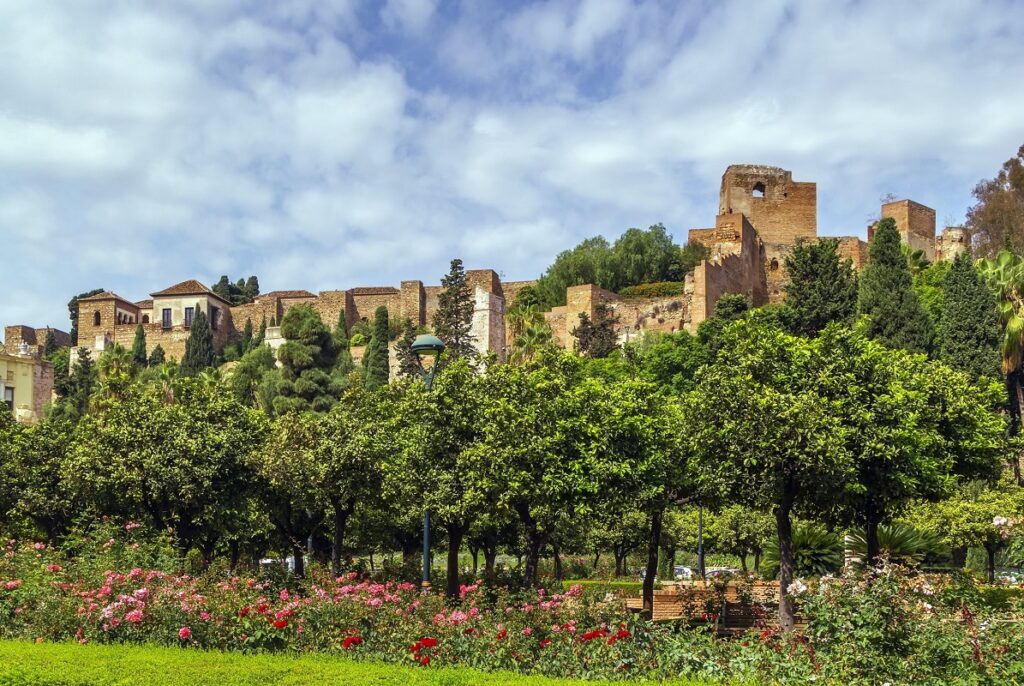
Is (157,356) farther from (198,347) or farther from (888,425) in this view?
(888,425)

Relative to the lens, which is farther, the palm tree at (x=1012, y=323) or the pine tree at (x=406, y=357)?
the pine tree at (x=406, y=357)

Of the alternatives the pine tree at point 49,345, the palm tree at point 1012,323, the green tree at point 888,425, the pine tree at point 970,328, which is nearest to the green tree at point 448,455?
the green tree at point 888,425

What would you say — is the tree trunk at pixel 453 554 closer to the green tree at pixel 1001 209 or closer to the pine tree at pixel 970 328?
the pine tree at pixel 970 328

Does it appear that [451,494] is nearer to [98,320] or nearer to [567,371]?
[567,371]

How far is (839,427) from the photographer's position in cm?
1578

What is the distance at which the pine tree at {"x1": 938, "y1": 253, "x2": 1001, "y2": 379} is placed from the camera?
3488cm

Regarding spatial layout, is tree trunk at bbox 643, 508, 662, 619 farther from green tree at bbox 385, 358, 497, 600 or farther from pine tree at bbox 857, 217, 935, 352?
pine tree at bbox 857, 217, 935, 352

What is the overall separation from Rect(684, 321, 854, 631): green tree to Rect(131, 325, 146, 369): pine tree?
69.1 meters

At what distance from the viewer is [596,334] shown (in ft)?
175

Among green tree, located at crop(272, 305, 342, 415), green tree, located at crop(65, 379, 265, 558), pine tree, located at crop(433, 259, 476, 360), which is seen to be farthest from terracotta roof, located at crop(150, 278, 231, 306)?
green tree, located at crop(65, 379, 265, 558)

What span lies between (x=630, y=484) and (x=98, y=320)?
7641cm

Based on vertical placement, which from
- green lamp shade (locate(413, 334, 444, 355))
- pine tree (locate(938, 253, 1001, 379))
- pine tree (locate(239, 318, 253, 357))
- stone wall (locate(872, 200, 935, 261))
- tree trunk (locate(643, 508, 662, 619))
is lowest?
tree trunk (locate(643, 508, 662, 619))

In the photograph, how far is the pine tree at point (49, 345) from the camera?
308ft

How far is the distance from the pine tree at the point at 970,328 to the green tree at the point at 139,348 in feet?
194
